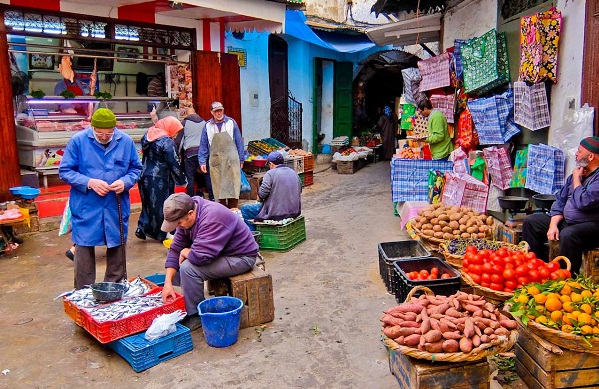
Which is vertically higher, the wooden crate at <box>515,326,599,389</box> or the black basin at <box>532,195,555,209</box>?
the black basin at <box>532,195,555,209</box>

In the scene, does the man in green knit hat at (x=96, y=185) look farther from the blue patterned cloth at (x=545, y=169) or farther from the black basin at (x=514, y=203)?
the blue patterned cloth at (x=545, y=169)

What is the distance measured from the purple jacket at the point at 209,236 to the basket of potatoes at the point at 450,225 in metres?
2.51

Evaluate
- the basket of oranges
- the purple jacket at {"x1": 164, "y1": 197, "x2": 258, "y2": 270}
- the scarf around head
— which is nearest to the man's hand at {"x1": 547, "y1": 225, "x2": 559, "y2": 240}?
the basket of oranges

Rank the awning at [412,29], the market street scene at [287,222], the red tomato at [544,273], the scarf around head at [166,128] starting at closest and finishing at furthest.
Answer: the market street scene at [287,222], the red tomato at [544,273], the scarf around head at [166,128], the awning at [412,29]

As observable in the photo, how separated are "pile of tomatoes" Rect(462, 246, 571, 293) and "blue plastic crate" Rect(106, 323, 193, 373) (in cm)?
254

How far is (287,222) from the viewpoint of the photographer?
22.8 ft

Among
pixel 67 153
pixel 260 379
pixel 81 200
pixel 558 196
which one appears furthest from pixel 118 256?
pixel 558 196

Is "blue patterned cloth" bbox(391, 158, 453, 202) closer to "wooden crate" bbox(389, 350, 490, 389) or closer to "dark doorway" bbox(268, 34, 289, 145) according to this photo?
"wooden crate" bbox(389, 350, 490, 389)

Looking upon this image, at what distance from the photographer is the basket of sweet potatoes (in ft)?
10.2

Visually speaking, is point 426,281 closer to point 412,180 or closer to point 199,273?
point 199,273

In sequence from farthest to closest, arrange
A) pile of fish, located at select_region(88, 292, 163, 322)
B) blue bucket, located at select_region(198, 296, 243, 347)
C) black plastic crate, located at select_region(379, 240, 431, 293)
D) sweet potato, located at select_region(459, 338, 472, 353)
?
black plastic crate, located at select_region(379, 240, 431, 293) → blue bucket, located at select_region(198, 296, 243, 347) → pile of fish, located at select_region(88, 292, 163, 322) → sweet potato, located at select_region(459, 338, 472, 353)

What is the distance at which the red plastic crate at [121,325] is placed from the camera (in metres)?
3.96

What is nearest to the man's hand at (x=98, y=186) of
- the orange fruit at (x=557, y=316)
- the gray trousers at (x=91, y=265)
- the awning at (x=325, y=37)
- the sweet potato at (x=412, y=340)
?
the gray trousers at (x=91, y=265)

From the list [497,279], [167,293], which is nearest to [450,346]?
[497,279]
